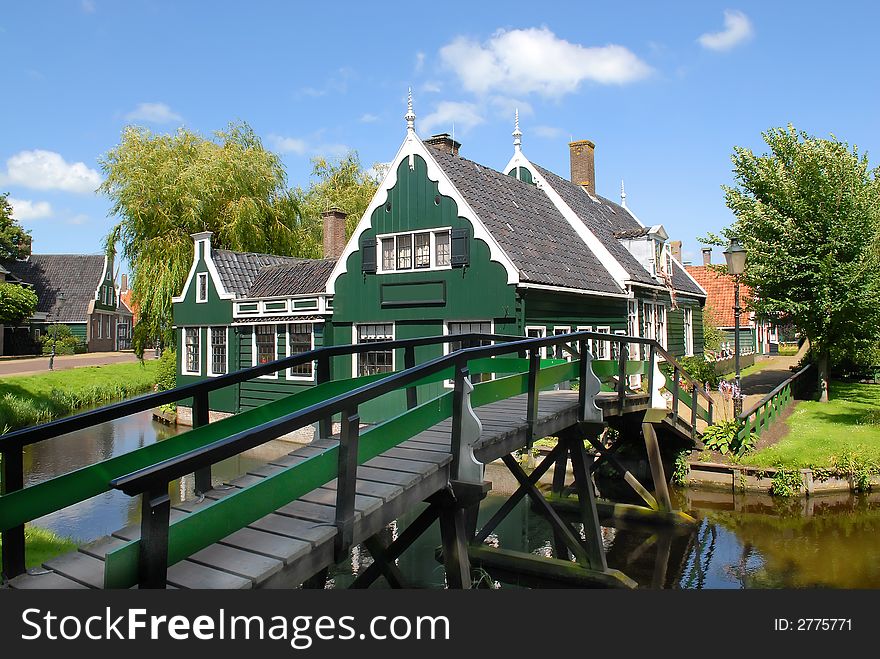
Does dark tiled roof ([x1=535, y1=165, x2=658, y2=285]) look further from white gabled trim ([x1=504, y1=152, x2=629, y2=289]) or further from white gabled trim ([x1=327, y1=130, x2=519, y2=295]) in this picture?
white gabled trim ([x1=327, y1=130, x2=519, y2=295])

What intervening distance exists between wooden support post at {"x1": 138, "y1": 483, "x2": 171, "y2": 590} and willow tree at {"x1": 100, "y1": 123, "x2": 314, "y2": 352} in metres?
25.3

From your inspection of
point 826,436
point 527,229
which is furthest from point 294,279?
point 826,436

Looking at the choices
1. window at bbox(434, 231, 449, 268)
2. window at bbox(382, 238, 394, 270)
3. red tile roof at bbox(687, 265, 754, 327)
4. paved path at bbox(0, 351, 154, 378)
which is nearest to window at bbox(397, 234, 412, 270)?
window at bbox(382, 238, 394, 270)

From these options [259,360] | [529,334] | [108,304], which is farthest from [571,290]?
[108,304]

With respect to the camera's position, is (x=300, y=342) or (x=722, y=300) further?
(x=722, y=300)

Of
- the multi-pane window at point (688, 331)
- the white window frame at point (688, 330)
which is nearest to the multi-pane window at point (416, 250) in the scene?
the white window frame at point (688, 330)

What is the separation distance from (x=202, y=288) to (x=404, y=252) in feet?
30.6

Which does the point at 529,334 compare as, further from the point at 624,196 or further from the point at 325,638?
the point at 624,196

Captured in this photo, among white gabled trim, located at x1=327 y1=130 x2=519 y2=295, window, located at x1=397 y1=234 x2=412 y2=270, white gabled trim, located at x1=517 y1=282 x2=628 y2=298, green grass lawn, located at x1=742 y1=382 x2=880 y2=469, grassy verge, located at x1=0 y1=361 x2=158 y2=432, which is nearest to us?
green grass lawn, located at x1=742 y1=382 x2=880 y2=469

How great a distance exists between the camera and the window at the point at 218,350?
23.5 m

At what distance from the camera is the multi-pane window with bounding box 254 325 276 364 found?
22.0 meters

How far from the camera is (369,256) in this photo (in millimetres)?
18859

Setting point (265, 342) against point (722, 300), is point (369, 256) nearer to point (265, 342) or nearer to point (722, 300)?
point (265, 342)

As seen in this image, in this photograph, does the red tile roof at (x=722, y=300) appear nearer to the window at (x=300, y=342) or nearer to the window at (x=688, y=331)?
the window at (x=688, y=331)
